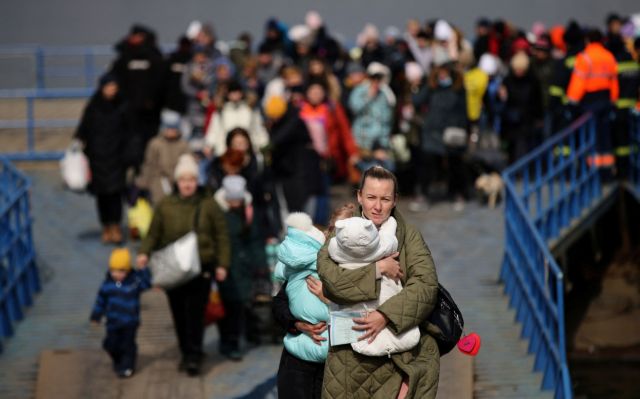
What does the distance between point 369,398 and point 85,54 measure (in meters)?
14.9

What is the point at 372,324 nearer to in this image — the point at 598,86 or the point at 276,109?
the point at 276,109

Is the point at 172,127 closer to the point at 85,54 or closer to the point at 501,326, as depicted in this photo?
the point at 501,326

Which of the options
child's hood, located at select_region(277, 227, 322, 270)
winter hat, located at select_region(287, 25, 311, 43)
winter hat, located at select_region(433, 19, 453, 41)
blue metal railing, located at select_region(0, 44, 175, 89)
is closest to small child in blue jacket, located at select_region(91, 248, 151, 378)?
child's hood, located at select_region(277, 227, 322, 270)

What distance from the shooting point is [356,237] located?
248 inches

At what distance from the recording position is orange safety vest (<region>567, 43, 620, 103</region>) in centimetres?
1452

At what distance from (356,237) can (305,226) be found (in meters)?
1.01

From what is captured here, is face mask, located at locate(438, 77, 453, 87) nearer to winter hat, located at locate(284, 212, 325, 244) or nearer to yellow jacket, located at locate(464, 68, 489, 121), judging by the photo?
yellow jacket, located at locate(464, 68, 489, 121)

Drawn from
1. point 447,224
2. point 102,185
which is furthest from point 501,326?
point 102,185

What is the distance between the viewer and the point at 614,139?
1457 centimetres

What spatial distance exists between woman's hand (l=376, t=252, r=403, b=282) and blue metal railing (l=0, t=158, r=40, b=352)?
559cm

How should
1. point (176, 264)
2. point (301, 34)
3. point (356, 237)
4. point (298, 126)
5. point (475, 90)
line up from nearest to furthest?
1. point (356, 237)
2. point (176, 264)
3. point (298, 126)
4. point (475, 90)
5. point (301, 34)

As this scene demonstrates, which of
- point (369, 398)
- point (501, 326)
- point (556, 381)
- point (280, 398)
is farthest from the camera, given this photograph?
point (501, 326)

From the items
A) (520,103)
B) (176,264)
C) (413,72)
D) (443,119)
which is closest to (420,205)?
(443,119)

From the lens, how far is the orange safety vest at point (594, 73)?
14.5 meters
